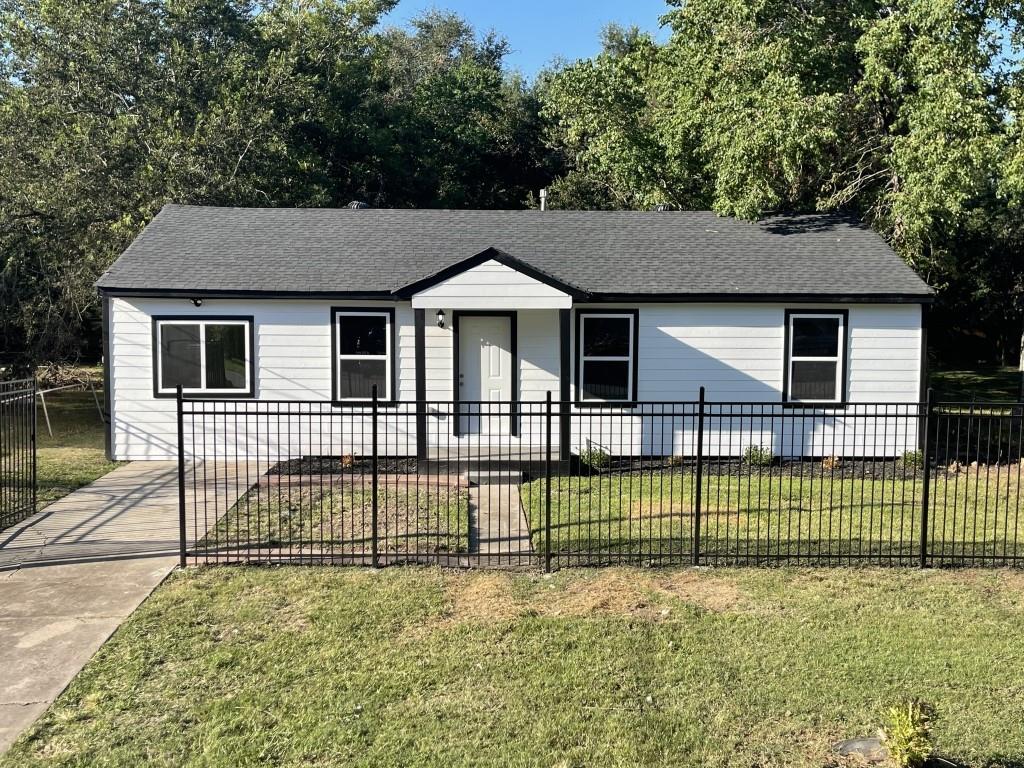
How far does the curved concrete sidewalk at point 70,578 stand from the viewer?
5438 millimetres

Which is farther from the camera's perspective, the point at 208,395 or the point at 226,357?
the point at 226,357

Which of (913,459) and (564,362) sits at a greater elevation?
(564,362)

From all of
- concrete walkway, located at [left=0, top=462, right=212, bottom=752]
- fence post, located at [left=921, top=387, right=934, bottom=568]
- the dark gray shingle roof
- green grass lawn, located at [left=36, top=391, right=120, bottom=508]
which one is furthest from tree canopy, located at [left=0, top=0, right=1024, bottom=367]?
concrete walkway, located at [left=0, top=462, right=212, bottom=752]

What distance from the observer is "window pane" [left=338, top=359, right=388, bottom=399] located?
1372 centimetres

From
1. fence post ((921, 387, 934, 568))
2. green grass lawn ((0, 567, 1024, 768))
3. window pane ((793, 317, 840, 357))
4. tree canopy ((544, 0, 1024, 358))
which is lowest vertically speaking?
green grass lawn ((0, 567, 1024, 768))

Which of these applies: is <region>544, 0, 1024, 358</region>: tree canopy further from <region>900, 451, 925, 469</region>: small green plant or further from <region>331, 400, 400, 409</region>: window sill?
<region>331, 400, 400, 409</region>: window sill

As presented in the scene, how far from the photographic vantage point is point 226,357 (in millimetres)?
13672

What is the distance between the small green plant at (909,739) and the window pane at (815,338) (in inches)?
398

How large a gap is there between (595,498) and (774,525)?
240 cm

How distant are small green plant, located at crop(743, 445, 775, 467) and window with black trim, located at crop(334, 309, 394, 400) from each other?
5.95 m

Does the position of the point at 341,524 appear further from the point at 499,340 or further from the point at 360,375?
the point at 499,340

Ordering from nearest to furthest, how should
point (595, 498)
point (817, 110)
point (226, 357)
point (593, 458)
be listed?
1. point (595, 498)
2. point (593, 458)
3. point (226, 357)
4. point (817, 110)

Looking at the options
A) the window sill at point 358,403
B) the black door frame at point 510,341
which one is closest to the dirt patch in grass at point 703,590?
the window sill at point 358,403

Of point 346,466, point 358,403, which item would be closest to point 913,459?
point 358,403
